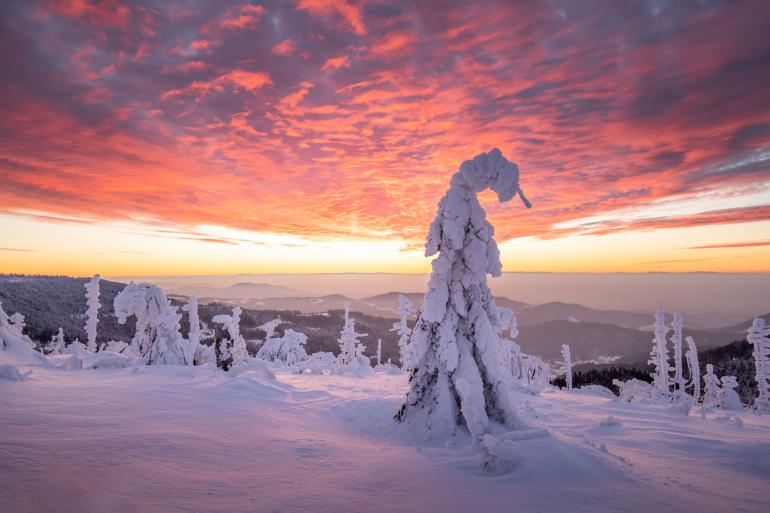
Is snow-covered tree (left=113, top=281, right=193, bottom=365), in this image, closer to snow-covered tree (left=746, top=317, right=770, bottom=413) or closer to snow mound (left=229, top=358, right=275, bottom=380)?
snow mound (left=229, top=358, right=275, bottom=380)

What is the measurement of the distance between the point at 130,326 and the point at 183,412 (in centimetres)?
14688

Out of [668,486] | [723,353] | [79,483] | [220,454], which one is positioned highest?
[79,483]

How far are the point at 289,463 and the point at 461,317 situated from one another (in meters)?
7.23

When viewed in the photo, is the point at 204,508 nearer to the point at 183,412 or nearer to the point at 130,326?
the point at 183,412

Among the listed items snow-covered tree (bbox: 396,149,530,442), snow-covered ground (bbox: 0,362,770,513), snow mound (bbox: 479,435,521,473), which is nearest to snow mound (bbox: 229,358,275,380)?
snow-covered ground (bbox: 0,362,770,513)

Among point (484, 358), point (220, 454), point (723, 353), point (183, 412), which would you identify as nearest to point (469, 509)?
point (220, 454)

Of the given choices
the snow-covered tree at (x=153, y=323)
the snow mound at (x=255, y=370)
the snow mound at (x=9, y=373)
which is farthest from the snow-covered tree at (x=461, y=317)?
the snow-covered tree at (x=153, y=323)

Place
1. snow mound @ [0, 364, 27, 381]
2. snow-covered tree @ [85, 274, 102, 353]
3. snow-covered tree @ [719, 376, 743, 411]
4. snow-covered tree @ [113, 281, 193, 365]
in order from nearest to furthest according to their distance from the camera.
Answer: snow mound @ [0, 364, 27, 381]
snow-covered tree @ [113, 281, 193, 365]
snow-covered tree @ [719, 376, 743, 411]
snow-covered tree @ [85, 274, 102, 353]

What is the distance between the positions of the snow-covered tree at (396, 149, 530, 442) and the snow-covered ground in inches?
57.8

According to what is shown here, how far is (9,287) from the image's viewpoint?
14938 cm

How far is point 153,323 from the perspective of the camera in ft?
74.9

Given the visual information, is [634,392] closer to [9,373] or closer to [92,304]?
[9,373]

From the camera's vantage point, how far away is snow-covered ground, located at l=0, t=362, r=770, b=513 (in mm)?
5066

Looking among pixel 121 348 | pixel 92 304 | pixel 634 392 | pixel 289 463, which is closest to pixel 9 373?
pixel 289 463
